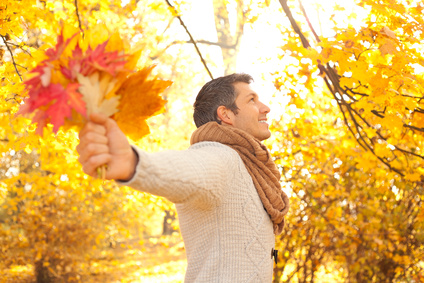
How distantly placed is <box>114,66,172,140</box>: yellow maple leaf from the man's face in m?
0.72

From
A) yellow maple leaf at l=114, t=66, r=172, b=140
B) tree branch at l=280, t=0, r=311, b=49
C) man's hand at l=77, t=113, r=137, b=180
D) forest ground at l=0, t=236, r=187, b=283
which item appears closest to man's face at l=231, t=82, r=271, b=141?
yellow maple leaf at l=114, t=66, r=172, b=140

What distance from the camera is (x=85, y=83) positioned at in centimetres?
99

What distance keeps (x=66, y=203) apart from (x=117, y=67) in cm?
567

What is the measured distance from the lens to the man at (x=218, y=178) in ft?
3.38

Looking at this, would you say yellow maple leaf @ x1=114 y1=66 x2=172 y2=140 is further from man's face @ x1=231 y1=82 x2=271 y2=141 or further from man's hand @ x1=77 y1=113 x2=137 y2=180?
man's face @ x1=231 y1=82 x2=271 y2=141

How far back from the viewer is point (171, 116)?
14.4 metres

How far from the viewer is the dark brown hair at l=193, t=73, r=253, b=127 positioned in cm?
187

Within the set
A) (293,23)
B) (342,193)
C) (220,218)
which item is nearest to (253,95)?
(220,218)

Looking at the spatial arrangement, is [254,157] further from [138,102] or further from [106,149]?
[106,149]

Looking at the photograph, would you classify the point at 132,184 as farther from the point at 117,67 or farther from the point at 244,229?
the point at 244,229

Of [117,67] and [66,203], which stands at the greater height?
[66,203]

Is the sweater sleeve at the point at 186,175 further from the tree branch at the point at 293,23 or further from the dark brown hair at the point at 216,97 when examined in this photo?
the tree branch at the point at 293,23

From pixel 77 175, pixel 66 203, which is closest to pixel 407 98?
pixel 77 175

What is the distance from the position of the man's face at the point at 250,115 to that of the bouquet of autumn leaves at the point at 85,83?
78 centimetres
